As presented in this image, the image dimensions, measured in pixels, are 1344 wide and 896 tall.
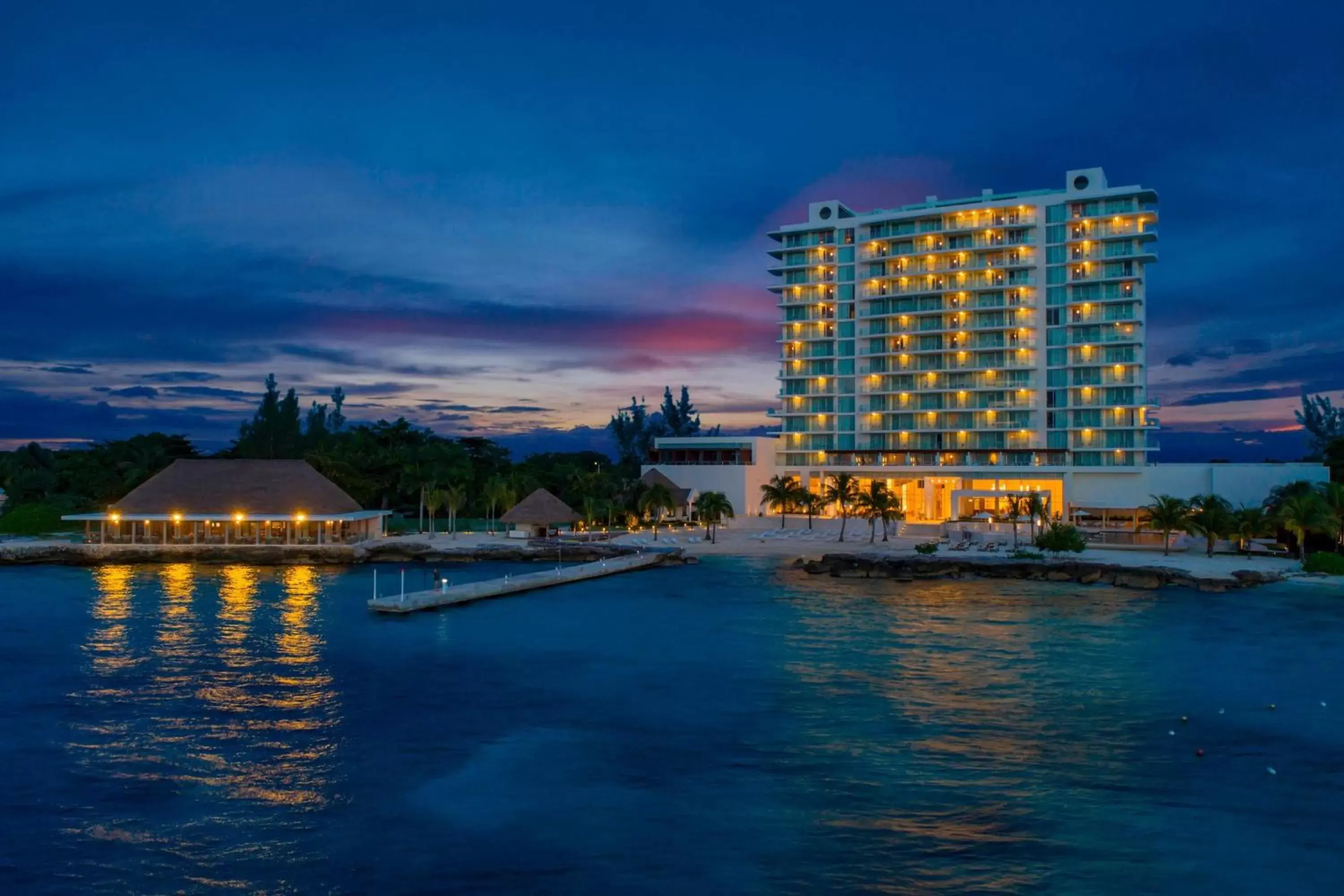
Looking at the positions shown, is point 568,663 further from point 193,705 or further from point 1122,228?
point 1122,228

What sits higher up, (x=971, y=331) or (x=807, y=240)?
(x=807, y=240)

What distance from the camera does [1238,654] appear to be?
35.2 m

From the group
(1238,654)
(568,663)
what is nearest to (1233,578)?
(1238,654)

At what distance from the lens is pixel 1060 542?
61.7 metres

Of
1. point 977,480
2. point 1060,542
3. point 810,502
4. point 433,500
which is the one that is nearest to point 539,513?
point 433,500

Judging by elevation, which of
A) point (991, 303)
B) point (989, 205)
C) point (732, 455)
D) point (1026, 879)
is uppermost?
point (989, 205)

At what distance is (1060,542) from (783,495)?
27657 mm

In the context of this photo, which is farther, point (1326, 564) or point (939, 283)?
point (939, 283)

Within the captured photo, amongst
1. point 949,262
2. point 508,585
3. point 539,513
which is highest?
point 949,262

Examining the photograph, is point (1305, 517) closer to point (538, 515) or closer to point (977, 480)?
point (977, 480)

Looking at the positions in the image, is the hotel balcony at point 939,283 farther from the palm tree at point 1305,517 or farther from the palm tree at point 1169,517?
the palm tree at point 1305,517

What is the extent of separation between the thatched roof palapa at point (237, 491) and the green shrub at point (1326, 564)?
5988cm

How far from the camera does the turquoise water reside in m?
17.2

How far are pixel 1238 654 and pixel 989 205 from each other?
73266mm
